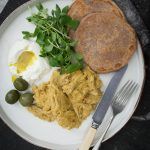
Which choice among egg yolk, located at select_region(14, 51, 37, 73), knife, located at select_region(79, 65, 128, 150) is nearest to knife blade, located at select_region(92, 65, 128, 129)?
knife, located at select_region(79, 65, 128, 150)

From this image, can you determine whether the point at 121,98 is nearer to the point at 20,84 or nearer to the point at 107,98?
the point at 107,98

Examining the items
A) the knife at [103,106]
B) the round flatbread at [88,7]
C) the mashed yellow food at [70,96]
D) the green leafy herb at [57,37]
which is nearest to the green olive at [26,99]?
the mashed yellow food at [70,96]

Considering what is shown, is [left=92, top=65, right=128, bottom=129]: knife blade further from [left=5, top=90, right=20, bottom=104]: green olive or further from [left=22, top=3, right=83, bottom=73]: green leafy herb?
[left=5, top=90, right=20, bottom=104]: green olive

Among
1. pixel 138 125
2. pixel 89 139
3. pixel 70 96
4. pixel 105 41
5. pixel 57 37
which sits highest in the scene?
pixel 57 37

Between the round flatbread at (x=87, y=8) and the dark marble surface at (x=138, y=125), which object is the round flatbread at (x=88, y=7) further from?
the dark marble surface at (x=138, y=125)


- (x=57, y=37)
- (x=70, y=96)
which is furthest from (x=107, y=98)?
(x=57, y=37)

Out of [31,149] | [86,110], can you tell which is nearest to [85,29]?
[86,110]
